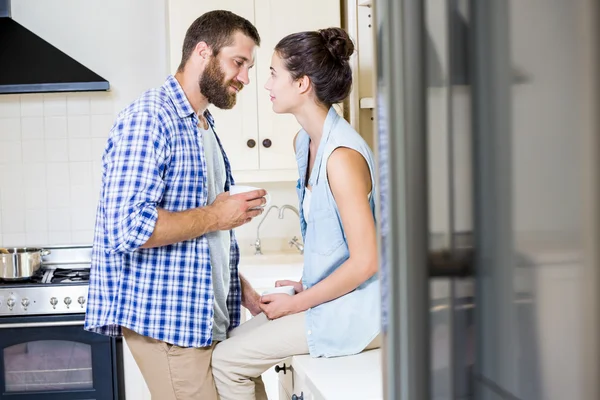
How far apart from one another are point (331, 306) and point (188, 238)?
1.18ft

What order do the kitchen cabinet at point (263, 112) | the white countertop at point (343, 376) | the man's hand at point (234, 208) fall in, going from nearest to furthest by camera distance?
1. the white countertop at point (343, 376)
2. the man's hand at point (234, 208)
3. the kitchen cabinet at point (263, 112)

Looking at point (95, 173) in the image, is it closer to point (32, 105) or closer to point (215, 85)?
point (32, 105)

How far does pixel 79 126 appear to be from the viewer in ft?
12.9

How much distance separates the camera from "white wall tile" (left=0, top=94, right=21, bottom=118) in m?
3.91

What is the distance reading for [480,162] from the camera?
0.30 m

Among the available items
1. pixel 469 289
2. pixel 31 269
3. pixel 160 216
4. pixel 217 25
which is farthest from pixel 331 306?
pixel 31 269

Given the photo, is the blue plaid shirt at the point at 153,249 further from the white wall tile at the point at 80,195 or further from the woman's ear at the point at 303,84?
the white wall tile at the point at 80,195

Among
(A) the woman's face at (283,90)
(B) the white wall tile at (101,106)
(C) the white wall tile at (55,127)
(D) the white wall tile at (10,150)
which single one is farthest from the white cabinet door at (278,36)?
(A) the woman's face at (283,90)

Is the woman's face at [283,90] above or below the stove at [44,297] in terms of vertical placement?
above

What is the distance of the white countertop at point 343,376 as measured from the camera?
1533 millimetres

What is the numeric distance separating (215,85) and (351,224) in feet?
1.90

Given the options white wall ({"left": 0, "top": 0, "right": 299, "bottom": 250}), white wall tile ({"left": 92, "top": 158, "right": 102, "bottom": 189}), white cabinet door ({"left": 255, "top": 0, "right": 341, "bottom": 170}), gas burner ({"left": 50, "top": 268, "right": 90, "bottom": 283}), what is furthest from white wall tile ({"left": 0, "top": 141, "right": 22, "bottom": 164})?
white cabinet door ({"left": 255, "top": 0, "right": 341, "bottom": 170})

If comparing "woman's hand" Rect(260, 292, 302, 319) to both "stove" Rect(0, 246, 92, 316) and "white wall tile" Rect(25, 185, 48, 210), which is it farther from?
"white wall tile" Rect(25, 185, 48, 210)

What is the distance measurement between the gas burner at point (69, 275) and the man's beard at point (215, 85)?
163 cm
